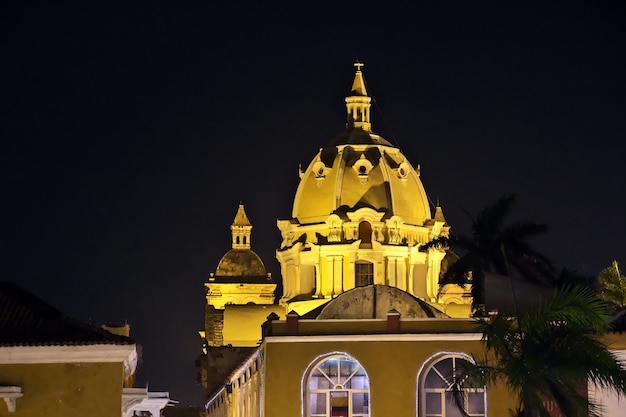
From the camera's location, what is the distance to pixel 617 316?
165 ft

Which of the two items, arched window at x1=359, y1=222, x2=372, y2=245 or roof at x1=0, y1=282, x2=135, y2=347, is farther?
arched window at x1=359, y1=222, x2=372, y2=245

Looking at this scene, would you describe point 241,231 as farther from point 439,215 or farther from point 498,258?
point 498,258

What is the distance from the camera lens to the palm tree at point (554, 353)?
4431 centimetres

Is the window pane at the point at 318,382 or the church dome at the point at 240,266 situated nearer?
the window pane at the point at 318,382

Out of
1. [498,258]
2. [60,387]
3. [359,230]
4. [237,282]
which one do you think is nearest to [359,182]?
[359,230]

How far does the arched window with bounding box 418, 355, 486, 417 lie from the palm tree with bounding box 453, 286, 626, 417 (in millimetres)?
6112

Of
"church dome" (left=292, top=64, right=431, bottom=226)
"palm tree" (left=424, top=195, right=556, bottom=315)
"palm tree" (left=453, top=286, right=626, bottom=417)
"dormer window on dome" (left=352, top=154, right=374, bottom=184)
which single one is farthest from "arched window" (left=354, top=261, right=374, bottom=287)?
"palm tree" (left=453, top=286, right=626, bottom=417)

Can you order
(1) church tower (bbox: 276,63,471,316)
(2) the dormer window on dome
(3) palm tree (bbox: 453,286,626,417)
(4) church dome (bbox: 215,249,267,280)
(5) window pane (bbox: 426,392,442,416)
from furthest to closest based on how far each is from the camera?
(4) church dome (bbox: 215,249,267,280), (2) the dormer window on dome, (1) church tower (bbox: 276,63,471,316), (5) window pane (bbox: 426,392,442,416), (3) palm tree (bbox: 453,286,626,417)

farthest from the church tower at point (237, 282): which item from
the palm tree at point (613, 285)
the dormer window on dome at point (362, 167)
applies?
the palm tree at point (613, 285)

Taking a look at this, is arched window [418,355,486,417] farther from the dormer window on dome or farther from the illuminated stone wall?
the dormer window on dome

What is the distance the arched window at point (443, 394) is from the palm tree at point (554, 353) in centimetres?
611

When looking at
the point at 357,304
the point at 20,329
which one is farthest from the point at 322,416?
the point at 20,329

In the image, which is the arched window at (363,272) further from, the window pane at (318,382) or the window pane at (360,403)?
the window pane at (360,403)

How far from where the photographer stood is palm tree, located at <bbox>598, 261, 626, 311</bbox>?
242 feet
